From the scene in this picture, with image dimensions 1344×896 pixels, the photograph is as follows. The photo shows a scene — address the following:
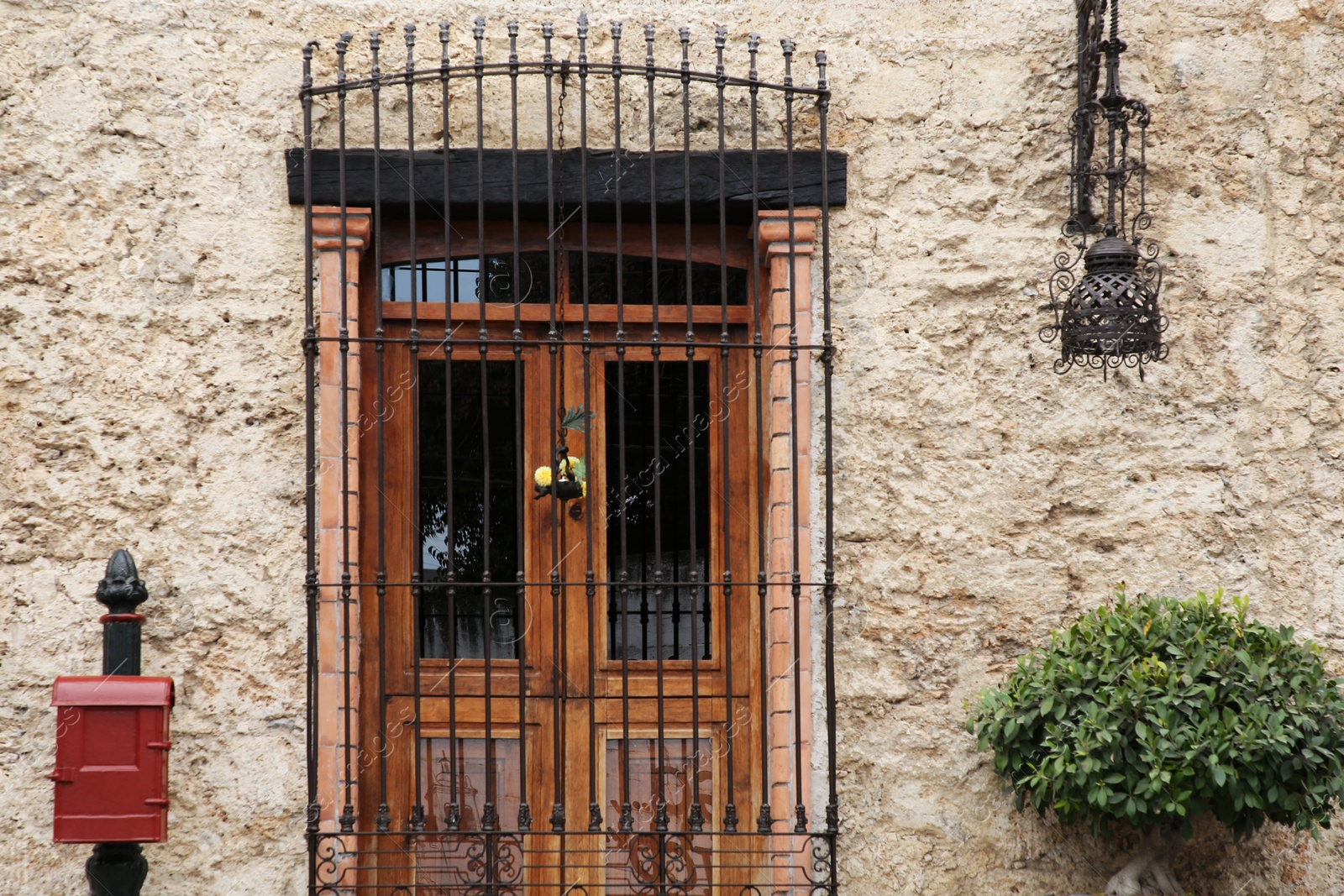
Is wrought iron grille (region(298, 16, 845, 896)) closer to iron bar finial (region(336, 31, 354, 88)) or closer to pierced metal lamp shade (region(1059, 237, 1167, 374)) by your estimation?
iron bar finial (region(336, 31, 354, 88))

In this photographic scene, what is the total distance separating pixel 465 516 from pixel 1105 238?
212 cm

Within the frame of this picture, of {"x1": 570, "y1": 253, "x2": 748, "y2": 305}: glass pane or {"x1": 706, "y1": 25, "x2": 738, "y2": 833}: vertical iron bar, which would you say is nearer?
{"x1": 706, "y1": 25, "x2": 738, "y2": 833}: vertical iron bar

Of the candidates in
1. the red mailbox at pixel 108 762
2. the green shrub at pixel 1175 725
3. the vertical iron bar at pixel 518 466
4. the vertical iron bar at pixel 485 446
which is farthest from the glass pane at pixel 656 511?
the red mailbox at pixel 108 762

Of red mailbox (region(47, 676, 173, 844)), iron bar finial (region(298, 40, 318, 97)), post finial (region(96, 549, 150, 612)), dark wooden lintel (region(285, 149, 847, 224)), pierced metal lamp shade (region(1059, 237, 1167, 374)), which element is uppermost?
iron bar finial (region(298, 40, 318, 97))

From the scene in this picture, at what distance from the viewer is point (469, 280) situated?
160 inches

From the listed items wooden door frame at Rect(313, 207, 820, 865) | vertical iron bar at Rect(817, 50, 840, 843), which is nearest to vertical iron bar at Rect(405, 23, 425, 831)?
wooden door frame at Rect(313, 207, 820, 865)

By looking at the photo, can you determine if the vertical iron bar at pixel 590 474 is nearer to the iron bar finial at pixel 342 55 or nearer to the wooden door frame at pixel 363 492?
the wooden door frame at pixel 363 492

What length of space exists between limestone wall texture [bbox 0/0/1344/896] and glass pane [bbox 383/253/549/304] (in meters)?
0.33

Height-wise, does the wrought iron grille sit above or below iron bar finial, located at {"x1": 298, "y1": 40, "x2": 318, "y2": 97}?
below

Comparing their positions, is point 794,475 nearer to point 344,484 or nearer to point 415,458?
point 415,458

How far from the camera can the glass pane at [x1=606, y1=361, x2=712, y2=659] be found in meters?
3.97

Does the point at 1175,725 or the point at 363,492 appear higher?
the point at 363,492

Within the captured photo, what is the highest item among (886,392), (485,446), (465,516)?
(886,392)

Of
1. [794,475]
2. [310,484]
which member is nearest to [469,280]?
[310,484]
